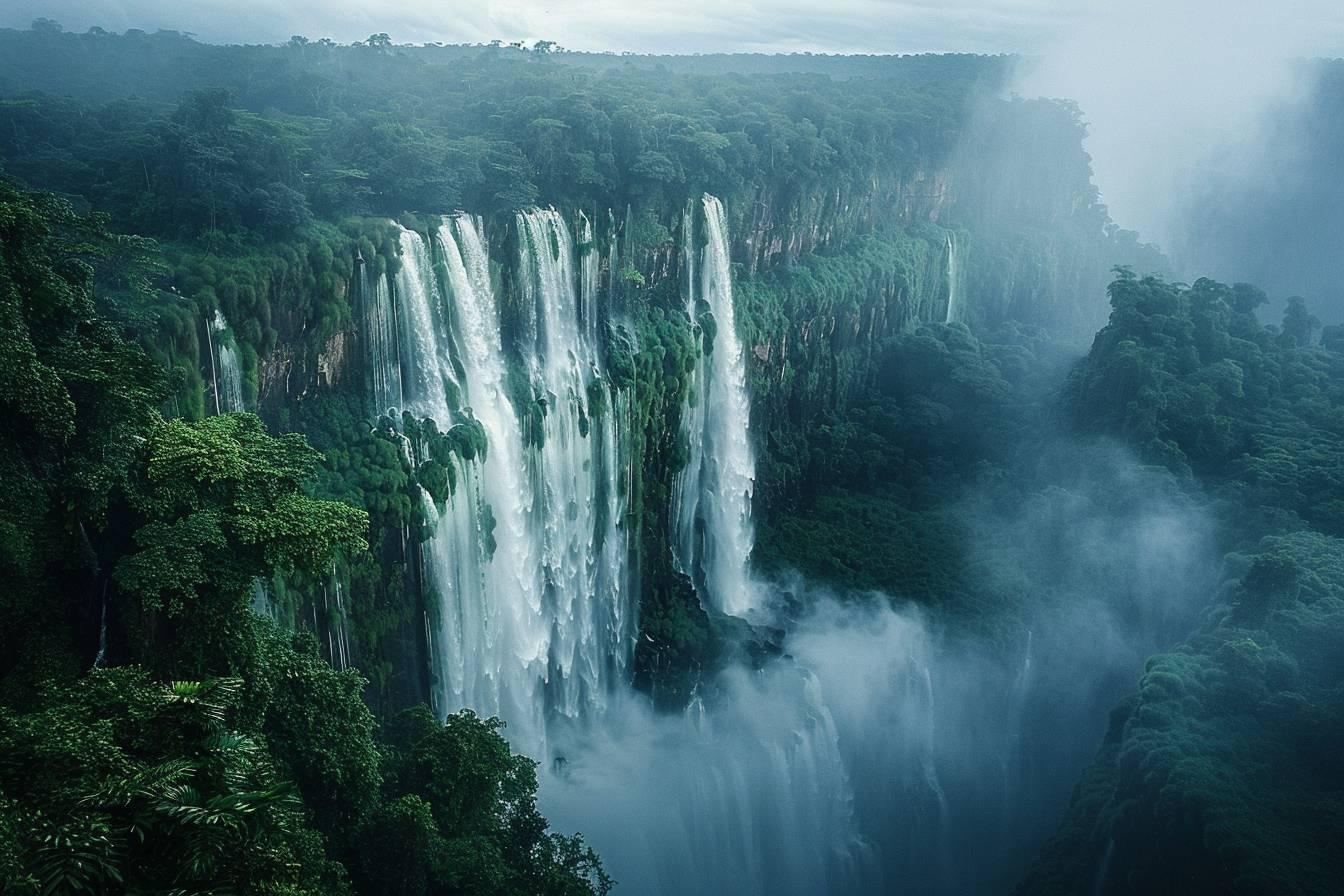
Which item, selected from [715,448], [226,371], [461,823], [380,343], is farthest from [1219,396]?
[226,371]

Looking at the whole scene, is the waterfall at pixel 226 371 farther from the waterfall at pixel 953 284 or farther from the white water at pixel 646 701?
the waterfall at pixel 953 284

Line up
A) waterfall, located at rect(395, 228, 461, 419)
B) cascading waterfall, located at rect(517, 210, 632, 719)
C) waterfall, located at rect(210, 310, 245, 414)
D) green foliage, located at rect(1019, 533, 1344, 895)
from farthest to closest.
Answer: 1. cascading waterfall, located at rect(517, 210, 632, 719)
2. waterfall, located at rect(395, 228, 461, 419)
3. waterfall, located at rect(210, 310, 245, 414)
4. green foliage, located at rect(1019, 533, 1344, 895)

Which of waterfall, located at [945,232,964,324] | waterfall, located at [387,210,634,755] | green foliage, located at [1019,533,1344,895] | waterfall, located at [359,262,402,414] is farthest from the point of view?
waterfall, located at [945,232,964,324]

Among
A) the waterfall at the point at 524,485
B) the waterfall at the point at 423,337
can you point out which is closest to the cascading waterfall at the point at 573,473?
the waterfall at the point at 524,485

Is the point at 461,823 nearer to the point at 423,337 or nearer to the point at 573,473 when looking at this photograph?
the point at 423,337

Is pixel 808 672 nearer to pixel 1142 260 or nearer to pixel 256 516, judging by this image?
pixel 256 516

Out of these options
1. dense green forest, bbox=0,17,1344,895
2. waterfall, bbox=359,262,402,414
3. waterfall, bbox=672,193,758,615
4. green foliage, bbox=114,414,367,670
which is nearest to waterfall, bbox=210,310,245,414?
dense green forest, bbox=0,17,1344,895

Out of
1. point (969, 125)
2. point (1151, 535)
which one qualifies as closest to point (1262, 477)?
point (1151, 535)

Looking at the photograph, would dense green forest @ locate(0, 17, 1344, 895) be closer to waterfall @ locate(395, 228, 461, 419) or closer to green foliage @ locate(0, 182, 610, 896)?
green foliage @ locate(0, 182, 610, 896)
